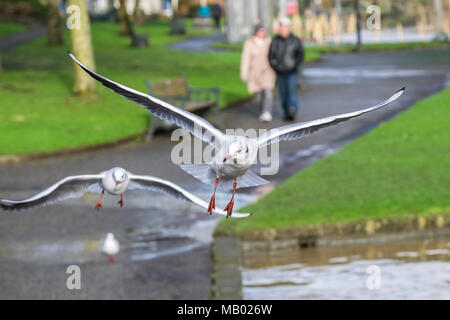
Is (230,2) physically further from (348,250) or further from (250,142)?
(250,142)

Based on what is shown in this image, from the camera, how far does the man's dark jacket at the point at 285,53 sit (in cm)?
2286

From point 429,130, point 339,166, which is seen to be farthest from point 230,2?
point 339,166

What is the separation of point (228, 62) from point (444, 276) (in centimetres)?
2886

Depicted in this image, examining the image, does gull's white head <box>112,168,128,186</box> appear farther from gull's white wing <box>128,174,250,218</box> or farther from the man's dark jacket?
the man's dark jacket

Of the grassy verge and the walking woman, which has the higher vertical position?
the walking woman

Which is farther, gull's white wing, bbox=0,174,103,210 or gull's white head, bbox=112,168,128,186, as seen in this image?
gull's white head, bbox=112,168,128,186

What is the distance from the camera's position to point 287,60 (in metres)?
23.2

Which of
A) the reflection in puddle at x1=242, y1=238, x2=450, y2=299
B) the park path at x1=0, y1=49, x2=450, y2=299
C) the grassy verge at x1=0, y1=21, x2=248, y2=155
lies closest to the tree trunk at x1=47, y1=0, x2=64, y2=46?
the grassy verge at x1=0, y1=21, x2=248, y2=155

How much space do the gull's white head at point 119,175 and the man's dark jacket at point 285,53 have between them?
63.3 feet

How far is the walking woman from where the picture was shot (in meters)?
24.1

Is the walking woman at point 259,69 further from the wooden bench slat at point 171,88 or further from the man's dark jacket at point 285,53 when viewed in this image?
the wooden bench slat at point 171,88

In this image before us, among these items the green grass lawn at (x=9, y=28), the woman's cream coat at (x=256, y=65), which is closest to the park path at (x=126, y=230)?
the woman's cream coat at (x=256, y=65)

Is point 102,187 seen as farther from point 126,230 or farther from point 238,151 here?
point 126,230

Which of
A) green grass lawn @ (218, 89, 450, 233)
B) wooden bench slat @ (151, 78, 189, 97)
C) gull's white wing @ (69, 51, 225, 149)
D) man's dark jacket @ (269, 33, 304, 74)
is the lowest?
green grass lawn @ (218, 89, 450, 233)
